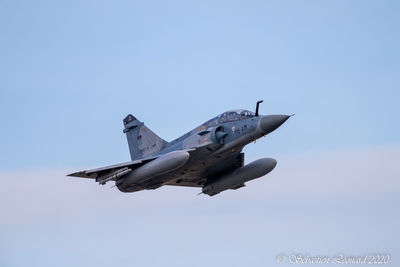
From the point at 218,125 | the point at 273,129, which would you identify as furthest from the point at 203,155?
the point at 273,129

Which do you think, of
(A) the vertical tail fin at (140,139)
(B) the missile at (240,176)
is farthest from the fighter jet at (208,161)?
(A) the vertical tail fin at (140,139)

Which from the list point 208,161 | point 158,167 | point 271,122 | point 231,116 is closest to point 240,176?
point 208,161

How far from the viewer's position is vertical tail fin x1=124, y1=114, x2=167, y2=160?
3878 cm

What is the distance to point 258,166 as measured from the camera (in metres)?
36.8

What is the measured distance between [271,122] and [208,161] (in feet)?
13.3

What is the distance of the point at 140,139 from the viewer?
131 ft

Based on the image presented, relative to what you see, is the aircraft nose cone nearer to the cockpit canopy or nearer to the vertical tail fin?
the cockpit canopy

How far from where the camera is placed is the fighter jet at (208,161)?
3294cm

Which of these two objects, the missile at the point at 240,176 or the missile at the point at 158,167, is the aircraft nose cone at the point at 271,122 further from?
the missile at the point at 240,176

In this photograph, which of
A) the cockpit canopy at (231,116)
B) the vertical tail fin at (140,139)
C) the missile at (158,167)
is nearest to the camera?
the missile at (158,167)

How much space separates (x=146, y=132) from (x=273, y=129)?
945 cm

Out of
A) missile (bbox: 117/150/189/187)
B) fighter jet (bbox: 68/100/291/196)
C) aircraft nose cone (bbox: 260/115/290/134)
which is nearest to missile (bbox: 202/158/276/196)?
fighter jet (bbox: 68/100/291/196)

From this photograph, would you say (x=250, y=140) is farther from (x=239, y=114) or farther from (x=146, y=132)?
(x=146, y=132)

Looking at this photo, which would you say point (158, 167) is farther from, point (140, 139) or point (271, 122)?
point (140, 139)
